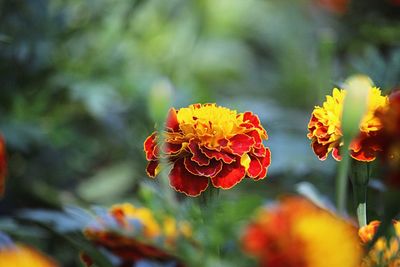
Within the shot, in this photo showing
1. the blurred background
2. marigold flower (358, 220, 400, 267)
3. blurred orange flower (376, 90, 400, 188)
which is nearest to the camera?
blurred orange flower (376, 90, 400, 188)

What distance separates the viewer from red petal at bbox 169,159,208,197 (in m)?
0.70

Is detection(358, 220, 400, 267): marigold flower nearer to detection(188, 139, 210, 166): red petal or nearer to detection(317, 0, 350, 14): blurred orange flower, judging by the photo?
detection(188, 139, 210, 166): red petal

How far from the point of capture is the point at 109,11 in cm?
159

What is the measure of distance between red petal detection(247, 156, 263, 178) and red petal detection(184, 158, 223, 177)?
Answer: 3cm

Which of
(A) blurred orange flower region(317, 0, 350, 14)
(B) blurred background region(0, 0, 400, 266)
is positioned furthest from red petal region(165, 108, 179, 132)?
(A) blurred orange flower region(317, 0, 350, 14)

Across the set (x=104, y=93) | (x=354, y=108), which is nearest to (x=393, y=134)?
(x=354, y=108)

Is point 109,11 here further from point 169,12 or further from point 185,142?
point 185,142

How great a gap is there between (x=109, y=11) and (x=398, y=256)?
1035mm

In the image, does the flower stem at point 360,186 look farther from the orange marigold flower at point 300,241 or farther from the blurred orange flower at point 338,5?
the blurred orange flower at point 338,5

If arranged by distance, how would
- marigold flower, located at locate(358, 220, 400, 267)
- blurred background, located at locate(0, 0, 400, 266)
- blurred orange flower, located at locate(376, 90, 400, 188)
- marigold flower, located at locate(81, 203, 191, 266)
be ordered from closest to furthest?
1. blurred orange flower, located at locate(376, 90, 400, 188)
2. marigold flower, located at locate(358, 220, 400, 267)
3. marigold flower, located at locate(81, 203, 191, 266)
4. blurred background, located at locate(0, 0, 400, 266)

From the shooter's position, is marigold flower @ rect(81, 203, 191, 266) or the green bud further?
marigold flower @ rect(81, 203, 191, 266)

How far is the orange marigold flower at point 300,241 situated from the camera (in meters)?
0.63

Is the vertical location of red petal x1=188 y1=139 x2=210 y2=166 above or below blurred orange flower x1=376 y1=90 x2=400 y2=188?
above

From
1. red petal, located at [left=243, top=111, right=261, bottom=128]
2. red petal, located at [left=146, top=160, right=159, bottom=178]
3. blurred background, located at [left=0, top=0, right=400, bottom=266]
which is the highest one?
blurred background, located at [left=0, top=0, right=400, bottom=266]
